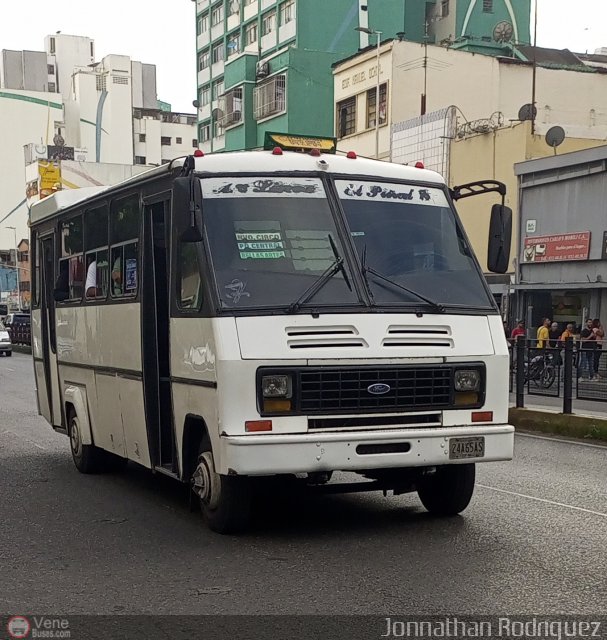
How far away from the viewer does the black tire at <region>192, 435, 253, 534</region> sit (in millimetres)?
7320

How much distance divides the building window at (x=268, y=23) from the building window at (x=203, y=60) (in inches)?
441

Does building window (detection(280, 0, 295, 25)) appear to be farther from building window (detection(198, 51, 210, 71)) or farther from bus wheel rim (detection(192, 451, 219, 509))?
bus wheel rim (detection(192, 451, 219, 509))

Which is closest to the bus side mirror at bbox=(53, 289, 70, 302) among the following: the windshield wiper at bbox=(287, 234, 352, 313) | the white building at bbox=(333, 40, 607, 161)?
the windshield wiper at bbox=(287, 234, 352, 313)

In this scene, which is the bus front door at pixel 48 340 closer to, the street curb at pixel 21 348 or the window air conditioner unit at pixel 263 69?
the street curb at pixel 21 348

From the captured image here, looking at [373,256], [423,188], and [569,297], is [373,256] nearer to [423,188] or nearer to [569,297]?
[423,188]

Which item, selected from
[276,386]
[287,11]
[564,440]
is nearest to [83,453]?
[276,386]

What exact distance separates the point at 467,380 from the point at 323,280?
1239 millimetres

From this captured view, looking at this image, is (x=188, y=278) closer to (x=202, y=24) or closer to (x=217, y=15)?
(x=217, y=15)

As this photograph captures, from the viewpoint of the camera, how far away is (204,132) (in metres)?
75.3

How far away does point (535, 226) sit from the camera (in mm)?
30406

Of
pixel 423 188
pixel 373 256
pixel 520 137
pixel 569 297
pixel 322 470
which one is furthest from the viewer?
pixel 520 137

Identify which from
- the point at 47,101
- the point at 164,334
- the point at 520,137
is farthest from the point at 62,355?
the point at 47,101

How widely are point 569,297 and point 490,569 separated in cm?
2358
